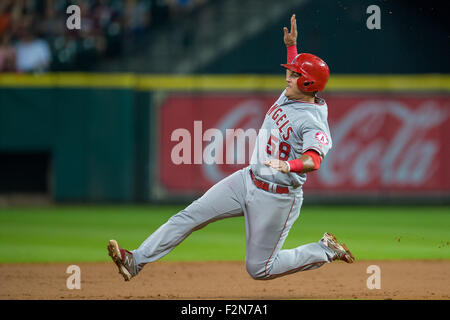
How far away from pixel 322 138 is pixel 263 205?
646 mm

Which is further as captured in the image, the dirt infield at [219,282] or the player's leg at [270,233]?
the dirt infield at [219,282]

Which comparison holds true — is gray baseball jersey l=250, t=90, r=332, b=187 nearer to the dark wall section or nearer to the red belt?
the red belt

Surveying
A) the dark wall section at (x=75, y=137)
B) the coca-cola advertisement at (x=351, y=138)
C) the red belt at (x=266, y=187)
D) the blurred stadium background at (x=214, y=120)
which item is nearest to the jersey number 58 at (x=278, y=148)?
the red belt at (x=266, y=187)

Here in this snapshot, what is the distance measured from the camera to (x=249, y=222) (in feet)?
16.9

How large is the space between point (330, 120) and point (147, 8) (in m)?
4.95

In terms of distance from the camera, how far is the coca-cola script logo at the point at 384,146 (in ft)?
42.4

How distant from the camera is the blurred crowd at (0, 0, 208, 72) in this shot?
563 inches

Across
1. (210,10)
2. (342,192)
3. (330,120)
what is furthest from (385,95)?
(210,10)

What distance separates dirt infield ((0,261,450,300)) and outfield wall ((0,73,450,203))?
539 cm

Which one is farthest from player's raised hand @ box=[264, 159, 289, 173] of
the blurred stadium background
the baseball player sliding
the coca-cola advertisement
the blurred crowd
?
the blurred crowd

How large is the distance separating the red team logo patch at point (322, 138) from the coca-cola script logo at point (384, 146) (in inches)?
317

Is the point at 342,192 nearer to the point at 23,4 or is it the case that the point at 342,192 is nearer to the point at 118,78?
the point at 118,78

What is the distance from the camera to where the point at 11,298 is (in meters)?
5.27

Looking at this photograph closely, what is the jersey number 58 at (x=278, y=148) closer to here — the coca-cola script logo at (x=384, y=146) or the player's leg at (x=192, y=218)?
the player's leg at (x=192, y=218)
